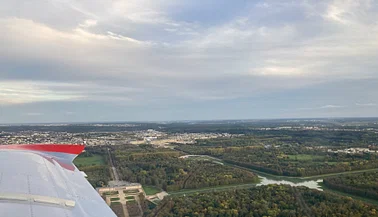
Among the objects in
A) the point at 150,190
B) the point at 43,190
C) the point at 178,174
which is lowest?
the point at 150,190

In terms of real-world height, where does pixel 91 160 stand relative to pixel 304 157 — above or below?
above

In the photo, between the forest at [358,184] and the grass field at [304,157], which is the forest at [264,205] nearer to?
the forest at [358,184]

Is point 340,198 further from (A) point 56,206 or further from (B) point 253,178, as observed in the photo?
(A) point 56,206

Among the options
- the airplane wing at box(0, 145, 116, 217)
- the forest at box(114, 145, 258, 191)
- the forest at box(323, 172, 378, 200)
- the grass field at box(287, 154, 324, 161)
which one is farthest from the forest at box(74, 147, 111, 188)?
the grass field at box(287, 154, 324, 161)

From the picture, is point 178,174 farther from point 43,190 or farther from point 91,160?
point 43,190

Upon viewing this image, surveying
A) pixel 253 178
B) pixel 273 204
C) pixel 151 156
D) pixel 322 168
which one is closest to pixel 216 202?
pixel 273 204

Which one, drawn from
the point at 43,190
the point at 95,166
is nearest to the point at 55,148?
the point at 43,190
